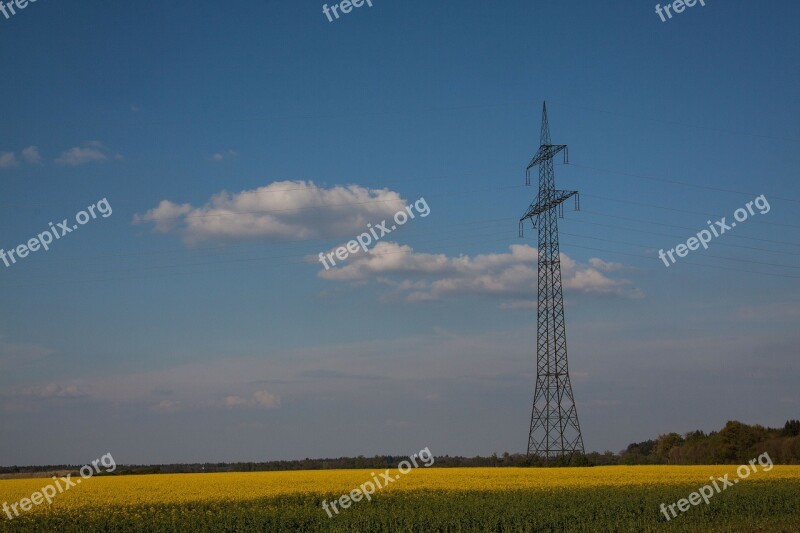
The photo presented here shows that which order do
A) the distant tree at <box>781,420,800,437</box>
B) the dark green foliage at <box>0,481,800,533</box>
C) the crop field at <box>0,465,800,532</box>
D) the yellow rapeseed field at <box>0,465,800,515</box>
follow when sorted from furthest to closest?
the distant tree at <box>781,420,800,437</box> < the yellow rapeseed field at <box>0,465,800,515</box> < the crop field at <box>0,465,800,532</box> < the dark green foliage at <box>0,481,800,533</box>

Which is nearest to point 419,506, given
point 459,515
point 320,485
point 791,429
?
point 459,515

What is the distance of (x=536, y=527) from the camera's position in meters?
28.9

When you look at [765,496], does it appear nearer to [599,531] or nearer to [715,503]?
[715,503]

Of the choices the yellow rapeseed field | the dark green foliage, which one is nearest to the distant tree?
the yellow rapeseed field

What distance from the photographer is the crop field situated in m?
27.7

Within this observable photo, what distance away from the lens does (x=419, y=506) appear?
30.9 m

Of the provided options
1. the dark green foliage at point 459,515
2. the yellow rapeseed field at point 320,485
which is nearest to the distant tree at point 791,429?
the yellow rapeseed field at point 320,485

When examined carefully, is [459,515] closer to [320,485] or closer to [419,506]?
[419,506]

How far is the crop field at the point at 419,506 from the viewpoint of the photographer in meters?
27.7

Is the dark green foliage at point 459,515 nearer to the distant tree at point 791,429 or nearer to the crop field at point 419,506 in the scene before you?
the crop field at point 419,506

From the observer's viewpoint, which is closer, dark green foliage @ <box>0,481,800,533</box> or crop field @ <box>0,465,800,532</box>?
dark green foliage @ <box>0,481,800,533</box>

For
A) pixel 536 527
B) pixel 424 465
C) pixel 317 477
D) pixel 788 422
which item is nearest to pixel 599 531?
pixel 536 527

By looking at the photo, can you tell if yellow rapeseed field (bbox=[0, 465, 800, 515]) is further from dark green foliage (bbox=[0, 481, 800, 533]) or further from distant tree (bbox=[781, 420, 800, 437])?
distant tree (bbox=[781, 420, 800, 437])

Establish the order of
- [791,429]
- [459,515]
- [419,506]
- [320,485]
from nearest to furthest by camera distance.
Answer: [459,515] < [419,506] < [320,485] < [791,429]
